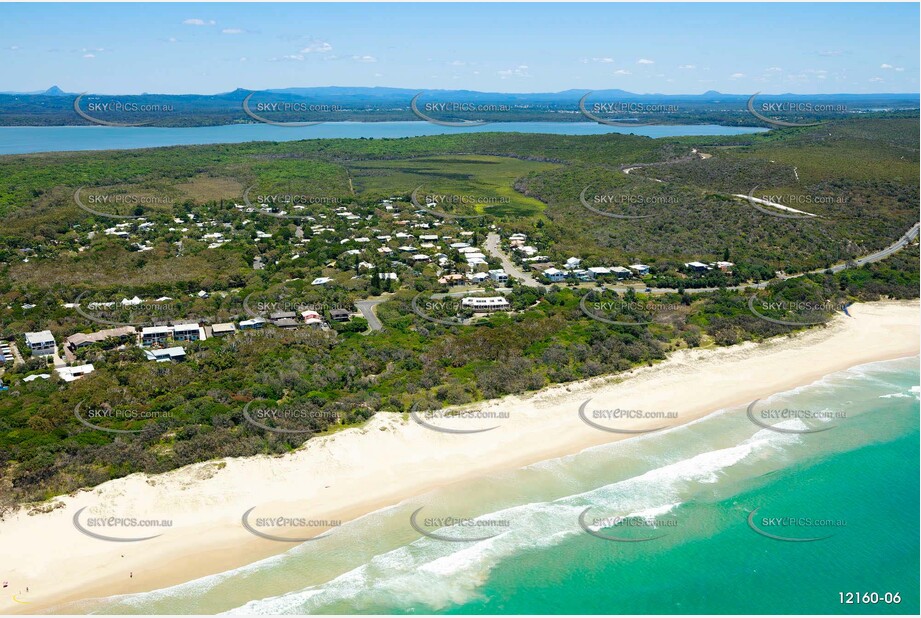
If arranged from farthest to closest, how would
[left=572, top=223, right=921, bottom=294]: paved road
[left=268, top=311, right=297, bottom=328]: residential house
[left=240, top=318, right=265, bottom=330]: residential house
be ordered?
[left=572, top=223, right=921, bottom=294]: paved road → [left=268, top=311, right=297, bottom=328]: residential house → [left=240, top=318, right=265, bottom=330]: residential house

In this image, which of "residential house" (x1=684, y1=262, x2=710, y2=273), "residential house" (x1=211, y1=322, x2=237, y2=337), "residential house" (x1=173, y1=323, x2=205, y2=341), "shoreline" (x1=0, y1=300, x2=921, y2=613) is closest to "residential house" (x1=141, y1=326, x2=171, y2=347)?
"residential house" (x1=173, y1=323, x2=205, y2=341)

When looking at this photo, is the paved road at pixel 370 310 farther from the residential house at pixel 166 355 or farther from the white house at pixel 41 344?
the white house at pixel 41 344

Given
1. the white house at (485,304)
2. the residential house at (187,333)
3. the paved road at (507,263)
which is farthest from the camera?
the paved road at (507,263)

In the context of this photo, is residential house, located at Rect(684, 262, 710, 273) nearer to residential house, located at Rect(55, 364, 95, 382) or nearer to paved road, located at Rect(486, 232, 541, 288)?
paved road, located at Rect(486, 232, 541, 288)

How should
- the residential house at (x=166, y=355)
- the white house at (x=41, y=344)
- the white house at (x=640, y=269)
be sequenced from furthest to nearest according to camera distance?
the white house at (x=640, y=269) → the white house at (x=41, y=344) → the residential house at (x=166, y=355)

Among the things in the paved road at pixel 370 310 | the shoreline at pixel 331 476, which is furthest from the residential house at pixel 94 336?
the shoreline at pixel 331 476

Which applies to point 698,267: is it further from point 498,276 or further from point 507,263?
point 498,276

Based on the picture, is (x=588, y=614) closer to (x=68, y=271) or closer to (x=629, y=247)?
(x=629, y=247)
